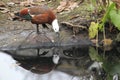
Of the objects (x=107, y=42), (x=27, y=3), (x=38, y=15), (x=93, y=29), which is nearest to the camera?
(x=38, y=15)

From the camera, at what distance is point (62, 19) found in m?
8.68

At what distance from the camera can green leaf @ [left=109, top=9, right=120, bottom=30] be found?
777 cm

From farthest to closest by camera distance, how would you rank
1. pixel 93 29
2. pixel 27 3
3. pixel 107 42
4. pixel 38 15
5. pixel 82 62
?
pixel 27 3 < pixel 107 42 < pixel 93 29 < pixel 38 15 < pixel 82 62

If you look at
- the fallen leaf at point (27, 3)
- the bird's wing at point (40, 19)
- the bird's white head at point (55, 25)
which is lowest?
the fallen leaf at point (27, 3)

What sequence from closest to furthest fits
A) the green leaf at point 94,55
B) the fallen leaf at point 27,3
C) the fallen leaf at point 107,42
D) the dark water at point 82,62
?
1. the dark water at point 82,62
2. the green leaf at point 94,55
3. the fallen leaf at point 107,42
4. the fallen leaf at point 27,3

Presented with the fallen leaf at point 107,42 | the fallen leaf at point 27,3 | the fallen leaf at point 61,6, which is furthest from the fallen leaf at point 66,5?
the fallen leaf at point 107,42

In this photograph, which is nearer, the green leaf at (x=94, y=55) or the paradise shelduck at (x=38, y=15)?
the green leaf at (x=94, y=55)

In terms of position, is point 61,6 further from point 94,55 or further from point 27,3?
point 94,55

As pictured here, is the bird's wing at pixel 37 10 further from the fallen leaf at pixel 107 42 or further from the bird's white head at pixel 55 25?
the fallen leaf at pixel 107 42

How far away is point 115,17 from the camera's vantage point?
308 inches

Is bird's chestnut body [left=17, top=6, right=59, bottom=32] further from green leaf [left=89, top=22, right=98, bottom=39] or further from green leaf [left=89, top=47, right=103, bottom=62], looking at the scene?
green leaf [left=89, top=47, right=103, bottom=62]

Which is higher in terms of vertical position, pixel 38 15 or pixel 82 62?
pixel 38 15

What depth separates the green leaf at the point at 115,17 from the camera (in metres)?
7.77

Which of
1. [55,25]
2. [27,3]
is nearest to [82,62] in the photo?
[55,25]
